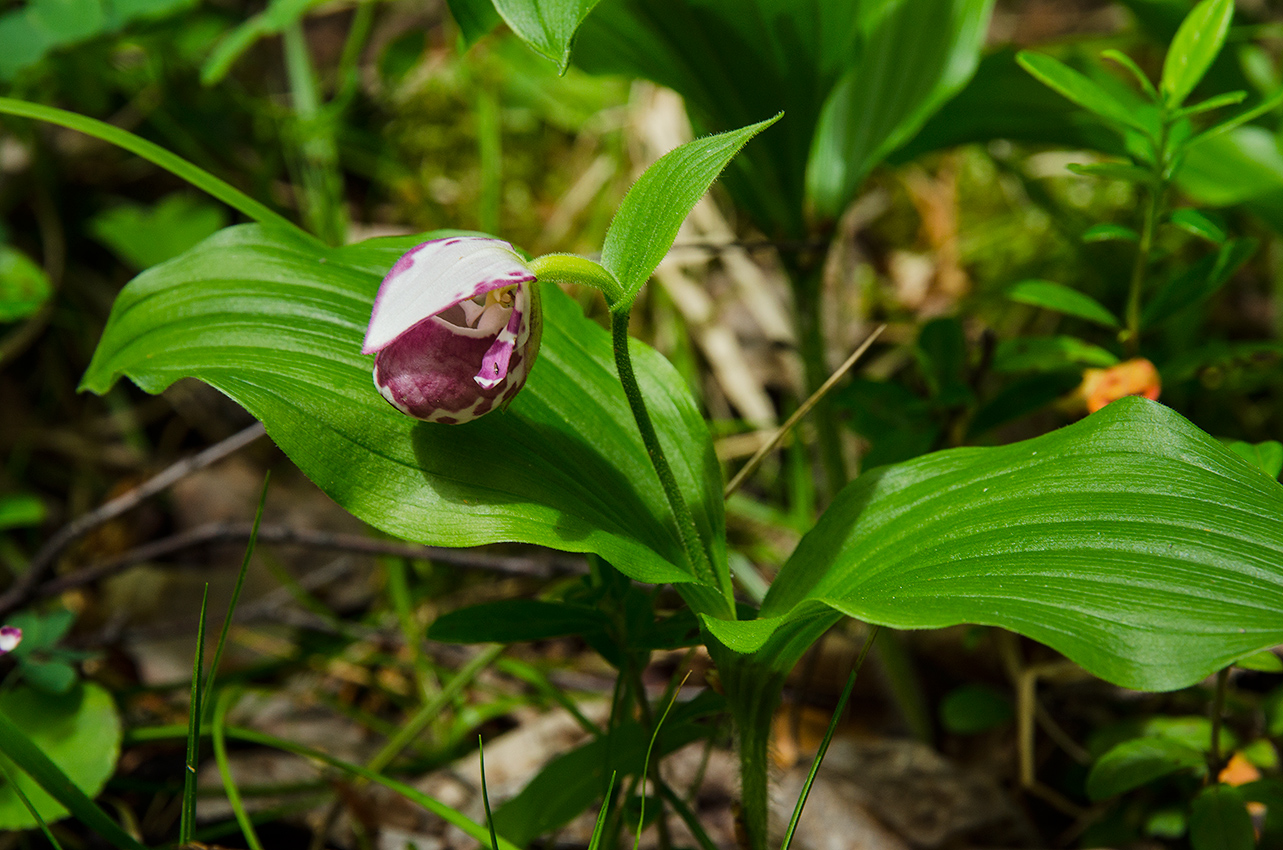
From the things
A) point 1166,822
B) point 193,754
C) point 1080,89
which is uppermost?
point 1080,89

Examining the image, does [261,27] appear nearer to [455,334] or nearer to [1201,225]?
[455,334]

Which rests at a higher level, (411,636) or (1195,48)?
(1195,48)

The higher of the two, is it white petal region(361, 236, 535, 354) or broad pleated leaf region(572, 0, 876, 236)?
broad pleated leaf region(572, 0, 876, 236)

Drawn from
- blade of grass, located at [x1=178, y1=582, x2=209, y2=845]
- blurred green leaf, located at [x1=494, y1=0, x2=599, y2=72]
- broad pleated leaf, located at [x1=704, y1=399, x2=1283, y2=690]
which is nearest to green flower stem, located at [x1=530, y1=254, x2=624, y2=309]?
blurred green leaf, located at [x1=494, y1=0, x2=599, y2=72]

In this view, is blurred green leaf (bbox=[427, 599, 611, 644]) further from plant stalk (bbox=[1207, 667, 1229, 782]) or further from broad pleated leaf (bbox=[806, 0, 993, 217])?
broad pleated leaf (bbox=[806, 0, 993, 217])

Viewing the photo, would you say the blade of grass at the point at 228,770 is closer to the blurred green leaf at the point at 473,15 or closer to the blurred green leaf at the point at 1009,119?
the blurred green leaf at the point at 473,15

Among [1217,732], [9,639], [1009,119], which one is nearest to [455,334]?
[9,639]

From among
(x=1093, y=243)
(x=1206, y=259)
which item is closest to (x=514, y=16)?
(x=1206, y=259)
